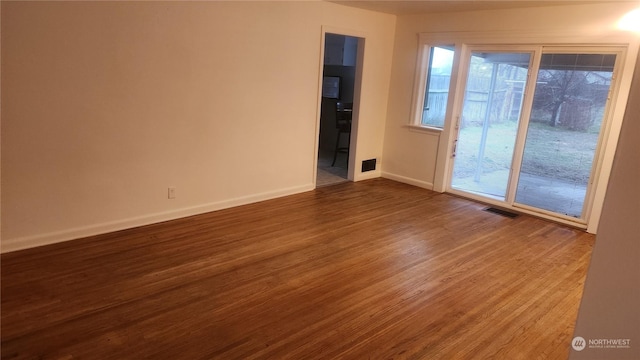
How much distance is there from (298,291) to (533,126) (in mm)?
3582

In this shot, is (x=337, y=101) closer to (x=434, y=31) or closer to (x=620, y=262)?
(x=434, y=31)

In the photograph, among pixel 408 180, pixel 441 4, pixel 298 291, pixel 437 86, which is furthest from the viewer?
pixel 408 180

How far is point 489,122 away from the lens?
5.15 metres

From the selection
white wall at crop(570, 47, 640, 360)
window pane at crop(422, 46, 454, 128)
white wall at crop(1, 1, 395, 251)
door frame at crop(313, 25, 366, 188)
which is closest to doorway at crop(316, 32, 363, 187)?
door frame at crop(313, 25, 366, 188)

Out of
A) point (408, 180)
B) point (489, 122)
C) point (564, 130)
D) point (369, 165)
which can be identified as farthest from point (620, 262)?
point (369, 165)

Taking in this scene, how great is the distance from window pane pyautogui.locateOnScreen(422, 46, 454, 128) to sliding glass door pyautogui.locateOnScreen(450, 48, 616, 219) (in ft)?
0.99

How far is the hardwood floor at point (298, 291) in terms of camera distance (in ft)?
7.41

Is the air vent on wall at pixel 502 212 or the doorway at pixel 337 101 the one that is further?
the doorway at pixel 337 101

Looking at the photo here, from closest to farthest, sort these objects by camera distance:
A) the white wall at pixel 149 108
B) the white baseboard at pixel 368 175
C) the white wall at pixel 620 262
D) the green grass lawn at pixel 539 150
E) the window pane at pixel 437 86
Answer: the white wall at pixel 620 262, the white wall at pixel 149 108, the green grass lawn at pixel 539 150, the window pane at pixel 437 86, the white baseboard at pixel 368 175

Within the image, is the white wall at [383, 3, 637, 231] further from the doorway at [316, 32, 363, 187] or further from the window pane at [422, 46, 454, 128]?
the doorway at [316, 32, 363, 187]

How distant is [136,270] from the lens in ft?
9.91

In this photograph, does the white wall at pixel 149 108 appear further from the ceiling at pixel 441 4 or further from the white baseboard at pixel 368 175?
the white baseboard at pixel 368 175

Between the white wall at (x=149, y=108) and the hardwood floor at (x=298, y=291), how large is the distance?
34 cm

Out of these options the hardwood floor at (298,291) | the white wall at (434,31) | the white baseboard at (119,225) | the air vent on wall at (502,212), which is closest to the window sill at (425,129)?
the white wall at (434,31)
